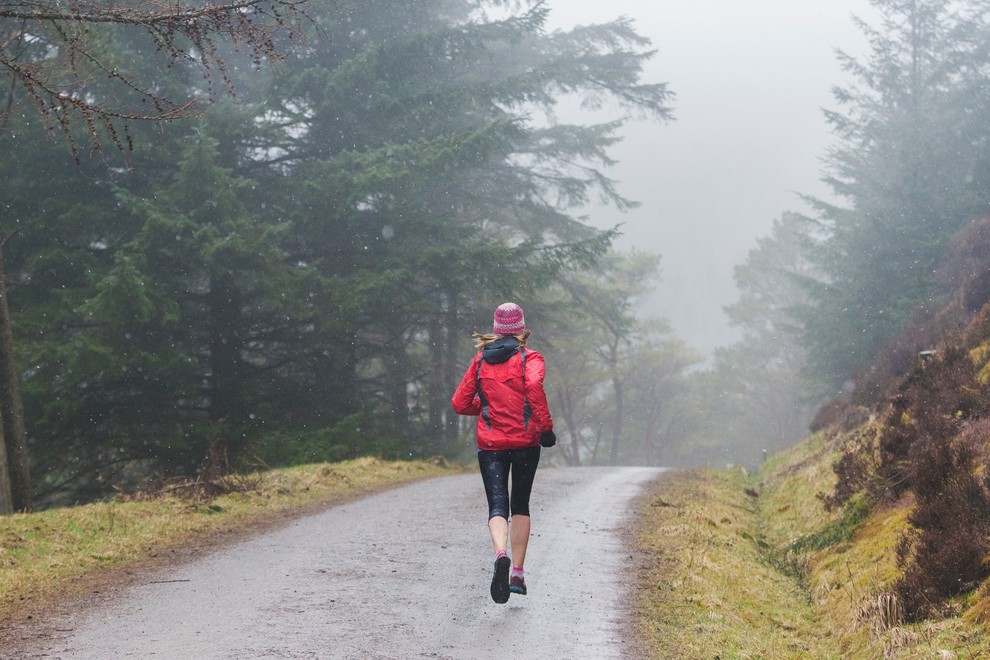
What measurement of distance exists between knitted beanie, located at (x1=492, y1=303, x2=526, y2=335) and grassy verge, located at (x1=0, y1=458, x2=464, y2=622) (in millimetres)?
4125

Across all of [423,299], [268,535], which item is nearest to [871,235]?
[423,299]

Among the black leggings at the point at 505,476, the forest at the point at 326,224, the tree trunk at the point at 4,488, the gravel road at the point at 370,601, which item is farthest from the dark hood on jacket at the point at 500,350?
the tree trunk at the point at 4,488

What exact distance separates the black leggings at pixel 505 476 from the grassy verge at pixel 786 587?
127 centimetres

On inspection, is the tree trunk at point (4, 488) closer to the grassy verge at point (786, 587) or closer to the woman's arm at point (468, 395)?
the woman's arm at point (468, 395)

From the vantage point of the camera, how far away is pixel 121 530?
9.87 m

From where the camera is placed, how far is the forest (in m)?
17.2

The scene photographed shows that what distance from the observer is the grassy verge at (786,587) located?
5762 millimetres

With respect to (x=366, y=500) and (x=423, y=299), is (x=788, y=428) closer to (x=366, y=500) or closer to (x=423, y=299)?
(x=423, y=299)

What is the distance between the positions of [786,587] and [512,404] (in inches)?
149

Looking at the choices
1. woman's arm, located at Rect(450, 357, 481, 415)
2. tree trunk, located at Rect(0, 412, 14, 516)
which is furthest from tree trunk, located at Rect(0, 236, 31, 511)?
woman's arm, located at Rect(450, 357, 481, 415)

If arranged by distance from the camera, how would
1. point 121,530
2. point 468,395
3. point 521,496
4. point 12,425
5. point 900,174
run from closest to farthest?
point 521,496, point 468,395, point 121,530, point 12,425, point 900,174

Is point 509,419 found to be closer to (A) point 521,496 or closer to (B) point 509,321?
(A) point 521,496

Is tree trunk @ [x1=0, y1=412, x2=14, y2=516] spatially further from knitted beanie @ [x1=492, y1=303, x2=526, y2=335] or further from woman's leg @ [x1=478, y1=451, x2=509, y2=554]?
knitted beanie @ [x1=492, y1=303, x2=526, y2=335]

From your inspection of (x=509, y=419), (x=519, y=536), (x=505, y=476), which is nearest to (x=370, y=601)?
(x=519, y=536)
